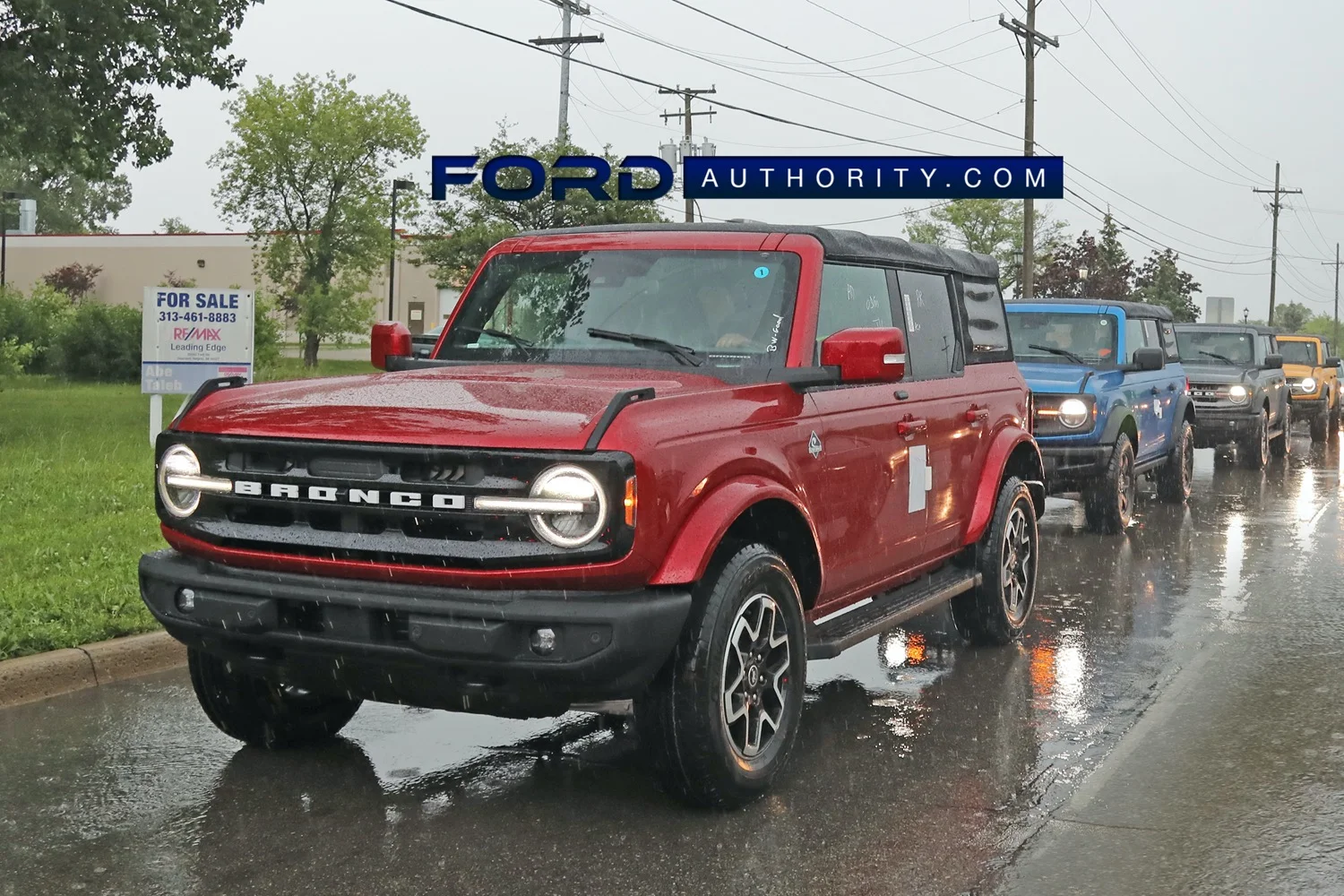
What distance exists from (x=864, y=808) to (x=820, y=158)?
105 ft

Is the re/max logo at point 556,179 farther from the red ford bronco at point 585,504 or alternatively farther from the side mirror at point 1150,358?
the red ford bronco at point 585,504

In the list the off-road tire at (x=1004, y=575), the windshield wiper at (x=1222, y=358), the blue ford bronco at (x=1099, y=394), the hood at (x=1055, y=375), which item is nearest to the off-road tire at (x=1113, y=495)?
the blue ford bronco at (x=1099, y=394)

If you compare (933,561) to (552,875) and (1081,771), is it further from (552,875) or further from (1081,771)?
(552,875)

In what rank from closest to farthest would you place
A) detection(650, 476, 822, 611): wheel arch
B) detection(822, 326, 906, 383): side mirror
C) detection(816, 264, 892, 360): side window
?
detection(650, 476, 822, 611): wheel arch
detection(822, 326, 906, 383): side mirror
detection(816, 264, 892, 360): side window

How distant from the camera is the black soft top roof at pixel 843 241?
6039 mm

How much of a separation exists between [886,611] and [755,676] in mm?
1337

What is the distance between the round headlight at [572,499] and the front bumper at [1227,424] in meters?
16.7

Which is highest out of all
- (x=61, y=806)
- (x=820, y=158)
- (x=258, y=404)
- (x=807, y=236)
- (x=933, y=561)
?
(x=820, y=158)

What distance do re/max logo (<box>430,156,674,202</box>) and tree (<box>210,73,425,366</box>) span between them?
24.3 feet

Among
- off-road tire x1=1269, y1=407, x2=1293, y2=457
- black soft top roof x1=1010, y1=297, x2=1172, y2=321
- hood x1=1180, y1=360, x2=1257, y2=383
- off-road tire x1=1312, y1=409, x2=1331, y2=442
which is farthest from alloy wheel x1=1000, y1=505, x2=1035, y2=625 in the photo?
→ off-road tire x1=1312, y1=409, x2=1331, y2=442

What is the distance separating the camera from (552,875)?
432 cm

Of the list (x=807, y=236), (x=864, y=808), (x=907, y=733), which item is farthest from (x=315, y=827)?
(x=807, y=236)

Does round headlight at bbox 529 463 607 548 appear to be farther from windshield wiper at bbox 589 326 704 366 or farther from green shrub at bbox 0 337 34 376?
green shrub at bbox 0 337 34 376

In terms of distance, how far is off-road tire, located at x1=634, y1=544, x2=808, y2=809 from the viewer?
183 inches
